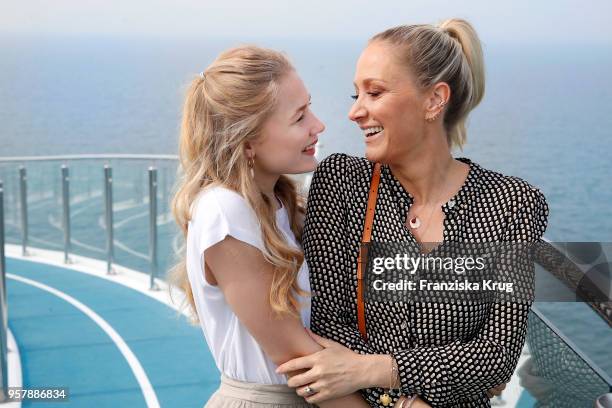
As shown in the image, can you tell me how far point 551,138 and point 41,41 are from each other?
2966 cm

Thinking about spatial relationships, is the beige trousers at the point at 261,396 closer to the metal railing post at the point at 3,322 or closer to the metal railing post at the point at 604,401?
the metal railing post at the point at 604,401

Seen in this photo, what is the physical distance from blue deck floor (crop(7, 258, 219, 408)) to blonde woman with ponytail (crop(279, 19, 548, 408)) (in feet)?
8.28

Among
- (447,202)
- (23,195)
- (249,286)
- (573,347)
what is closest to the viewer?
(249,286)

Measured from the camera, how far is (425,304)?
171cm

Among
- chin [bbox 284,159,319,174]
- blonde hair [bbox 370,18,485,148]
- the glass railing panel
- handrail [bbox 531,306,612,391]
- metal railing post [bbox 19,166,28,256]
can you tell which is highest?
blonde hair [bbox 370,18,485,148]

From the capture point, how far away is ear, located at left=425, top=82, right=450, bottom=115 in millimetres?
1709

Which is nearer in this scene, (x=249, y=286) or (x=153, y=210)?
(x=249, y=286)

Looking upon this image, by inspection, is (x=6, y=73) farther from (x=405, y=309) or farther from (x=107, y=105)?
(x=405, y=309)

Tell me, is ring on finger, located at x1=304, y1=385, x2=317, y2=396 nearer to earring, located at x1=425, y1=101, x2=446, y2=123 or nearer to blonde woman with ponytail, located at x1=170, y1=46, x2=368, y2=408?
blonde woman with ponytail, located at x1=170, y1=46, x2=368, y2=408

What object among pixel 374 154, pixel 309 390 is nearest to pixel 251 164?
pixel 374 154

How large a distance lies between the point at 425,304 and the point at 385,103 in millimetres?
415

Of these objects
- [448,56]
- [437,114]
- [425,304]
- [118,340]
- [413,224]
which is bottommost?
[118,340]

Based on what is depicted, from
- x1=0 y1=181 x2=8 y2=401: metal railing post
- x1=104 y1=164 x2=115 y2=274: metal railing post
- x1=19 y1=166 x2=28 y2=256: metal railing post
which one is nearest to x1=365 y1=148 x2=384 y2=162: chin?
x1=0 y1=181 x2=8 y2=401: metal railing post

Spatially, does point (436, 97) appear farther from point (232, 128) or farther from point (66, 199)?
point (66, 199)
